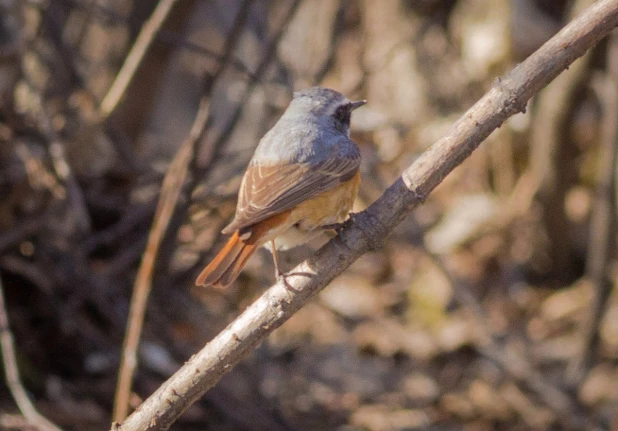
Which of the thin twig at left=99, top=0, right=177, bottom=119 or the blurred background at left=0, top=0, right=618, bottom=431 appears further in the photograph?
the blurred background at left=0, top=0, right=618, bottom=431

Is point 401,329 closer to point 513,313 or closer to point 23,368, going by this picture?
point 513,313

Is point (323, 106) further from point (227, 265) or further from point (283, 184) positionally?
point (227, 265)

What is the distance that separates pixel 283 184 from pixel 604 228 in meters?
3.12

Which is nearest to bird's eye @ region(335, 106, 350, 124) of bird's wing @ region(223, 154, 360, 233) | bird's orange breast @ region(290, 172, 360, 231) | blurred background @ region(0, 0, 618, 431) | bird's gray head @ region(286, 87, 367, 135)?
bird's gray head @ region(286, 87, 367, 135)

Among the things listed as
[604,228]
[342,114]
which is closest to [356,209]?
[604,228]

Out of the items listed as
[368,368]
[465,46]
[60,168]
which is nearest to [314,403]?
[368,368]

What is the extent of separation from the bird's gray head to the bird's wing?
287 mm

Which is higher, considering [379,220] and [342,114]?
[342,114]

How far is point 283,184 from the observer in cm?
323

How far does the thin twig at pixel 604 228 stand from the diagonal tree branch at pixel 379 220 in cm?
288

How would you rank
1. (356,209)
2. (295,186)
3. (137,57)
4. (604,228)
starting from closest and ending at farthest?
1. (295,186)
2. (137,57)
3. (604,228)
4. (356,209)

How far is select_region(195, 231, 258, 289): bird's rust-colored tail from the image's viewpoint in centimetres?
293

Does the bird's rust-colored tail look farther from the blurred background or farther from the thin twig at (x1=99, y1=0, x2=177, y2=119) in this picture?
the thin twig at (x1=99, y1=0, x2=177, y2=119)

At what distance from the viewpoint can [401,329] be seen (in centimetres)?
656
